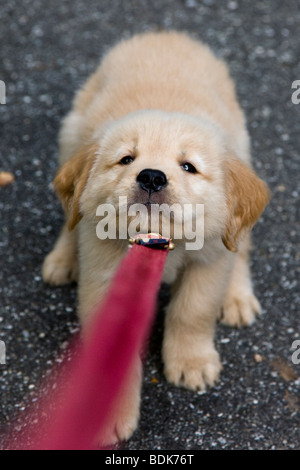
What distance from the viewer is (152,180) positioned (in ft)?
7.25

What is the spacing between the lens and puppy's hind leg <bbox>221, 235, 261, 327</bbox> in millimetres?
3201

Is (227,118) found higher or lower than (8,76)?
higher

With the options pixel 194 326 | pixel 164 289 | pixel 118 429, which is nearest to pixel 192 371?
pixel 194 326

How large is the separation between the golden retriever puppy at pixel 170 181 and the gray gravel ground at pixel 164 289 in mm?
120

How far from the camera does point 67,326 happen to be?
313 cm

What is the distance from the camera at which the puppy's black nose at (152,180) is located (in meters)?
2.21

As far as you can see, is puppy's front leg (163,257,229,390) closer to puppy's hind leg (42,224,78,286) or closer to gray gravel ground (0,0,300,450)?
gray gravel ground (0,0,300,450)

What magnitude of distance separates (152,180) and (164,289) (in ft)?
3.99

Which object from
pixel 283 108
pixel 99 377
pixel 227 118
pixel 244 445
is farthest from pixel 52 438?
pixel 283 108

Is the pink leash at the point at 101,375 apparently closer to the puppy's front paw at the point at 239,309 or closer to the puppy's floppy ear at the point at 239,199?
the puppy's floppy ear at the point at 239,199

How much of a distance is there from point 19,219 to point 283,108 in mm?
1964

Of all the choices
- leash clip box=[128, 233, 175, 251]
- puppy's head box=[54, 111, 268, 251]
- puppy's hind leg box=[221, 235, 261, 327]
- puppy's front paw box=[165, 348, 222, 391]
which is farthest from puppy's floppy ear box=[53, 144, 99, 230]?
puppy's hind leg box=[221, 235, 261, 327]

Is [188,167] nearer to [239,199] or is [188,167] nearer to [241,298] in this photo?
[239,199]
